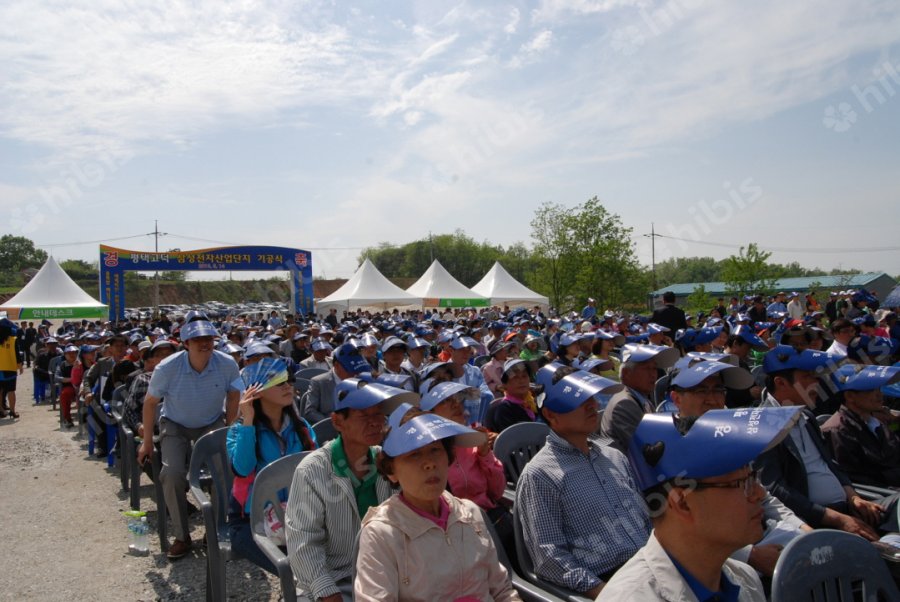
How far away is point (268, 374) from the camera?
3664 mm

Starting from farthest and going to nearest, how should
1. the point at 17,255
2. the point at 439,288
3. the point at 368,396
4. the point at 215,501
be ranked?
the point at 17,255, the point at 439,288, the point at 215,501, the point at 368,396

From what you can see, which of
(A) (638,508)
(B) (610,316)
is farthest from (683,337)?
(B) (610,316)

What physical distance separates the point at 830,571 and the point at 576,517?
101cm

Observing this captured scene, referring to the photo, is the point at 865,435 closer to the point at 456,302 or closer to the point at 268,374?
the point at 268,374

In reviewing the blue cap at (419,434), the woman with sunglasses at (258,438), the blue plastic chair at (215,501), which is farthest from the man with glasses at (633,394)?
the blue plastic chair at (215,501)

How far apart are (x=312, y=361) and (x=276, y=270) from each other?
23.9m

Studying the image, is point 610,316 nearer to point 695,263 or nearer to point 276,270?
point 276,270

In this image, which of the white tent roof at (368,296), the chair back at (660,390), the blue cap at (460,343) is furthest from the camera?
the white tent roof at (368,296)

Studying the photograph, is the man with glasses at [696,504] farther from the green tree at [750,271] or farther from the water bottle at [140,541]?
the green tree at [750,271]

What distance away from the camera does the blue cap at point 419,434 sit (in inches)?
87.1

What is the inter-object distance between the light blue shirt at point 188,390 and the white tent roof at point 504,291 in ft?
84.5

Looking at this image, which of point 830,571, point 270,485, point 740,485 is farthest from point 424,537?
point 830,571

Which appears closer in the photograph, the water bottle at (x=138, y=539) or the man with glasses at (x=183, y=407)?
the man with glasses at (x=183, y=407)

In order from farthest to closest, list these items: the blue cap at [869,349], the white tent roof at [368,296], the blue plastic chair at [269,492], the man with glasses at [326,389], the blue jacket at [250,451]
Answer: the white tent roof at [368,296] < the blue cap at [869,349] < the man with glasses at [326,389] < the blue jacket at [250,451] < the blue plastic chair at [269,492]
